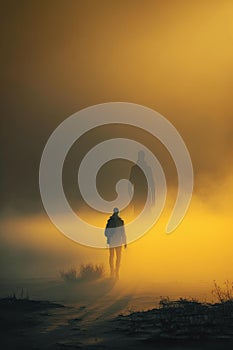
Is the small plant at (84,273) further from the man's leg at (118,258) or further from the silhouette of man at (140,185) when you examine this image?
the silhouette of man at (140,185)

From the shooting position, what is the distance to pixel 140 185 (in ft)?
11.1

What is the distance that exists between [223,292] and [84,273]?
0.85 metres

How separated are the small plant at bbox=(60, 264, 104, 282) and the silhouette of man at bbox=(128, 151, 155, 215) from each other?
16.3 inches

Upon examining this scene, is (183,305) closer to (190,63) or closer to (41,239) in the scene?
(41,239)

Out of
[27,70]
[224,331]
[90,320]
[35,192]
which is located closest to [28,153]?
[35,192]

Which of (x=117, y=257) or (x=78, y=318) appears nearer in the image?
(x=78, y=318)

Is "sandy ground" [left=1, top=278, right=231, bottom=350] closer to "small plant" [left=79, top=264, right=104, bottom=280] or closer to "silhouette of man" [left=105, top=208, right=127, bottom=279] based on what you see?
"small plant" [left=79, top=264, right=104, bottom=280]

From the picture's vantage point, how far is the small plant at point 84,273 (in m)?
3.32

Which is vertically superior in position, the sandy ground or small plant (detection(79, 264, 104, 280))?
small plant (detection(79, 264, 104, 280))

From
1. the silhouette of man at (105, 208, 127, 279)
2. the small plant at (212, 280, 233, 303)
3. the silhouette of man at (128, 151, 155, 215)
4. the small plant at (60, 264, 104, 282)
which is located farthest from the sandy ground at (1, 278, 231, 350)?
the silhouette of man at (128, 151, 155, 215)

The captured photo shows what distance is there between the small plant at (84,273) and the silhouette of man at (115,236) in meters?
0.09

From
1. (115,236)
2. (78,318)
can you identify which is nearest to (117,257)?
(115,236)

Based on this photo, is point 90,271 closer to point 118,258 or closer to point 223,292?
point 118,258

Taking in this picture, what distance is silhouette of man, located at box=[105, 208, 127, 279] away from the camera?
3350 millimetres
